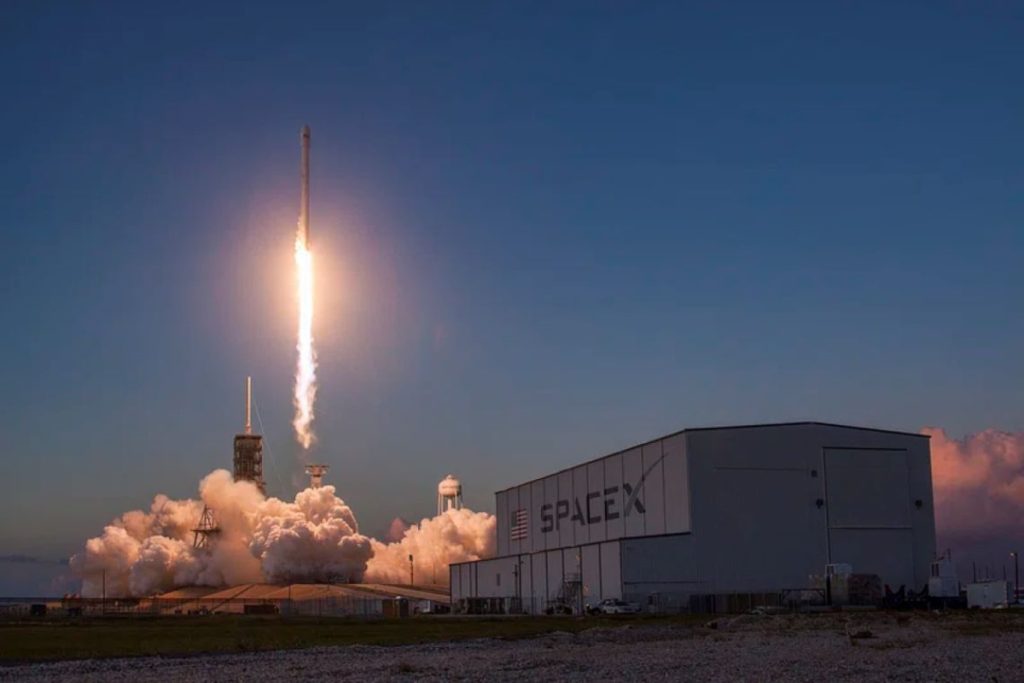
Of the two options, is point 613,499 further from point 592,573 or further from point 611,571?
point 611,571

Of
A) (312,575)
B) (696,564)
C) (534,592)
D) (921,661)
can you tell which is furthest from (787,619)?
(312,575)

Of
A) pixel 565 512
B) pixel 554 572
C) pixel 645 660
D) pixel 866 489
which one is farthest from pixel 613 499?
pixel 645 660

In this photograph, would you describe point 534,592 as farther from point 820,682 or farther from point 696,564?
point 820,682

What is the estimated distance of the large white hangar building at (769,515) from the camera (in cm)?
7612

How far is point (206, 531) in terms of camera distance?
147m

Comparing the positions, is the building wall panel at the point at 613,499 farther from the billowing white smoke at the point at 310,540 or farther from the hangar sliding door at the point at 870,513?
the billowing white smoke at the point at 310,540

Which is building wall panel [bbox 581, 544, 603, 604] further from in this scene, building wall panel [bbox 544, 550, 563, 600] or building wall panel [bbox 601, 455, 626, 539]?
building wall panel [bbox 544, 550, 563, 600]

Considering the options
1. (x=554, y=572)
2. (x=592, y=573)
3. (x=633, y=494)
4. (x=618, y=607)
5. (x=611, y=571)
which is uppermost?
(x=633, y=494)

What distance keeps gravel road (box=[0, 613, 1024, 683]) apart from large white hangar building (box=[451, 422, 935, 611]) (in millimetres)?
27617

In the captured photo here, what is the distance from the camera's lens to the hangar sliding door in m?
77.3

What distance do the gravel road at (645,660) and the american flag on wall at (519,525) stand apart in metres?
58.5

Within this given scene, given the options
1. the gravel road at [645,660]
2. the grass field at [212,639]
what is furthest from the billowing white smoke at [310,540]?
the gravel road at [645,660]

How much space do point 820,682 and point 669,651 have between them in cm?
1148

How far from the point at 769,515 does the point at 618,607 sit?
11620 mm
